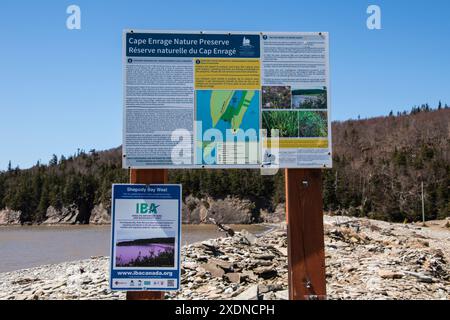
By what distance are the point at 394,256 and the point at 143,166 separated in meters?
11.0

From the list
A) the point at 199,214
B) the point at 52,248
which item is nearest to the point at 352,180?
the point at 199,214

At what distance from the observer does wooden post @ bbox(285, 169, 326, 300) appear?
5102mm

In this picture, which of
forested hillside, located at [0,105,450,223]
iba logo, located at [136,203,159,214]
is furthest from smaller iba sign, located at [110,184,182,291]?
forested hillside, located at [0,105,450,223]

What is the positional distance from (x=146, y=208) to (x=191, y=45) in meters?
1.90

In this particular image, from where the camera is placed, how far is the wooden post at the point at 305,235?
5.10 m

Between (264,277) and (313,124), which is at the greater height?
(313,124)

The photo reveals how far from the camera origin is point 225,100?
514cm

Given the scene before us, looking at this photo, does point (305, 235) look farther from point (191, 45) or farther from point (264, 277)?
point (264, 277)

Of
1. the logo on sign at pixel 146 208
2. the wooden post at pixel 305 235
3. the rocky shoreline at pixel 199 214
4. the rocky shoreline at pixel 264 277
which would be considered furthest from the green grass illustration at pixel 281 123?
the rocky shoreline at pixel 199 214

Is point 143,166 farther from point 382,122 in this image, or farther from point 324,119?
point 382,122

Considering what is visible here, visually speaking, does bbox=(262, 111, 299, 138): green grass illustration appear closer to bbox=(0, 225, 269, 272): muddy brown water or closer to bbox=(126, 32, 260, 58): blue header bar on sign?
bbox=(126, 32, 260, 58): blue header bar on sign

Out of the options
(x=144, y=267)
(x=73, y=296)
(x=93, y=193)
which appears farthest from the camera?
(x=93, y=193)

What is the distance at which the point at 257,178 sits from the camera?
114 meters

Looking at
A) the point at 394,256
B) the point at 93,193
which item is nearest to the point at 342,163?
the point at 93,193
